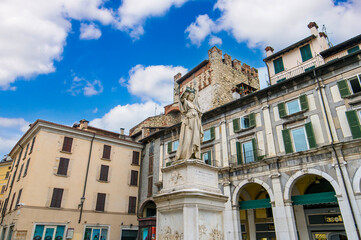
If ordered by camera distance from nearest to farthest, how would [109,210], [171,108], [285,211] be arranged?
[285,211]
[109,210]
[171,108]

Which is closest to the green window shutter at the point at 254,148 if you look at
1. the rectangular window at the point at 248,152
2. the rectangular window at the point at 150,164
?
the rectangular window at the point at 248,152

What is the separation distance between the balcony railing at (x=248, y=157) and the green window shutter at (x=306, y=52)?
10.1 meters

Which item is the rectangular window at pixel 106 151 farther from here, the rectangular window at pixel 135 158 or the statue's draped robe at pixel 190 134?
the statue's draped robe at pixel 190 134

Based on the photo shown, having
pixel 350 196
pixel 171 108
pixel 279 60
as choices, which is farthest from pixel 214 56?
pixel 350 196

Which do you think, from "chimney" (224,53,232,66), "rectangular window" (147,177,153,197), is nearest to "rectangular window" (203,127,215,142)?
"rectangular window" (147,177,153,197)

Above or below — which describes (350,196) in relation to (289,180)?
below

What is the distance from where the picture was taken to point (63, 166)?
24516mm

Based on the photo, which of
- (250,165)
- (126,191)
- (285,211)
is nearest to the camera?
(285,211)

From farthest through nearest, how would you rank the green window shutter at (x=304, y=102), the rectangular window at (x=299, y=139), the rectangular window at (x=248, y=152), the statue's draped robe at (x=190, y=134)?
the rectangular window at (x=248, y=152), the green window shutter at (x=304, y=102), the rectangular window at (x=299, y=139), the statue's draped robe at (x=190, y=134)

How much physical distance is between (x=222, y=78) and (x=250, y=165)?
60.7 feet

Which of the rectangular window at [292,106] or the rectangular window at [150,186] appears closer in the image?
the rectangular window at [292,106]

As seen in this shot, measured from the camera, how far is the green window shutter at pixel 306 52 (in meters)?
23.6

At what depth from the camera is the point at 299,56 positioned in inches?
949

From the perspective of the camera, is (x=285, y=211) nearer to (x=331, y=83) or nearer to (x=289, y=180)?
(x=289, y=180)
